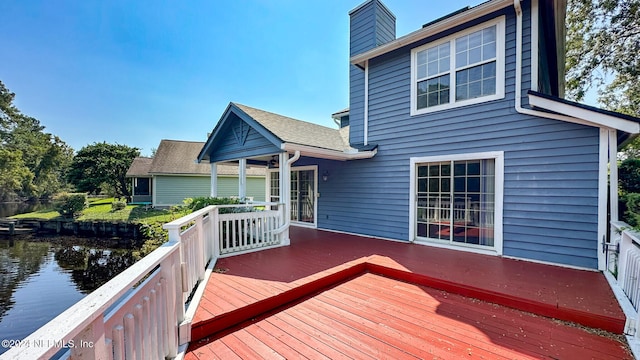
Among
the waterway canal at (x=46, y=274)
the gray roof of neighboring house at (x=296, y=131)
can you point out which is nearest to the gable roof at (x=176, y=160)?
the waterway canal at (x=46, y=274)

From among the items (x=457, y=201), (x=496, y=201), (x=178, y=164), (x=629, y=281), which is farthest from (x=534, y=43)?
(x=178, y=164)

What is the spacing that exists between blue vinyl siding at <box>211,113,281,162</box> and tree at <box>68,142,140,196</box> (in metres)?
20.0

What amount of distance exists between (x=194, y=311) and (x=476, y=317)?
3.02 metres

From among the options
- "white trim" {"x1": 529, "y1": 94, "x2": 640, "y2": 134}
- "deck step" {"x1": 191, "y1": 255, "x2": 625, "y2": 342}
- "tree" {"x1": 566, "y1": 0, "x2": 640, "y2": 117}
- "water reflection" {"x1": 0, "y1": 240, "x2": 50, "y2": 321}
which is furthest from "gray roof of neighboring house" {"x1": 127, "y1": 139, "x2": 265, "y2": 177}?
"tree" {"x1": 566, "y1": 0, "x2": 640, "y2": 117}

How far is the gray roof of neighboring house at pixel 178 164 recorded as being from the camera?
53.6 ft

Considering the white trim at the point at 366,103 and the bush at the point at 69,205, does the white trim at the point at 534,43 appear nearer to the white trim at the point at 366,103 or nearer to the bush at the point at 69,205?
the white trim at the point at 366,103

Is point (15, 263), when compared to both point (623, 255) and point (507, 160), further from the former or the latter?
point (623, 255)

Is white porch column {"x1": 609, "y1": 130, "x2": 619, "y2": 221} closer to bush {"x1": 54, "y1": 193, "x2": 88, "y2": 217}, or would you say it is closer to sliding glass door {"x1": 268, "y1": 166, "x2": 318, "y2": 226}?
sliding glass door {"x1": 268, "y1": 166, "x2": 318, "y2": 226}

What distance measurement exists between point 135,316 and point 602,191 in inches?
229

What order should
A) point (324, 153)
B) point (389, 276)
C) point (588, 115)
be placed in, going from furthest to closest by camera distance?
point (324, 153) < point (389, 276) < point (588, 115)

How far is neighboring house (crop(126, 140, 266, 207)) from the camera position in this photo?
1633 centimetres

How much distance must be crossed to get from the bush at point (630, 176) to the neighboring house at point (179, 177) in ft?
49.4

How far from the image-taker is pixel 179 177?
659 inches

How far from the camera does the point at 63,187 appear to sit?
3672 cm
